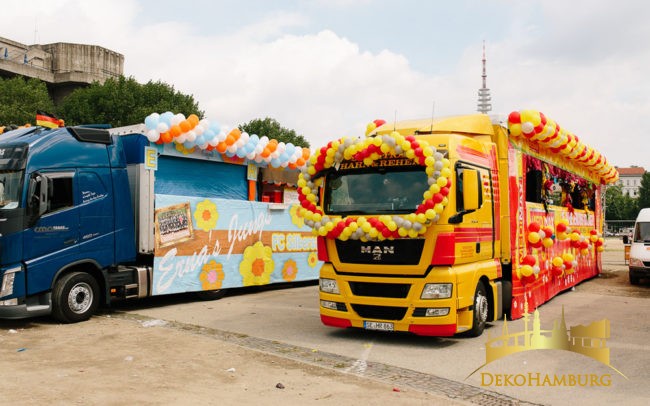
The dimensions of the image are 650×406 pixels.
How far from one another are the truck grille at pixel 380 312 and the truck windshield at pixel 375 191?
52.8 inches

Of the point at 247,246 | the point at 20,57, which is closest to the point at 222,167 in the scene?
the point at 247,246

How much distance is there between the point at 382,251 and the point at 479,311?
185cm

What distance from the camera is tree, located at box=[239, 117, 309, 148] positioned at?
167ft

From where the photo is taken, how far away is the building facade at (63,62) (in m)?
56.2

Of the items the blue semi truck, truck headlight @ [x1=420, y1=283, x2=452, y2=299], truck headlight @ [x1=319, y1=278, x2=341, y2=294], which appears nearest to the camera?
truck headlight @ [x1=420, y1=283, x2=452, y2=299]

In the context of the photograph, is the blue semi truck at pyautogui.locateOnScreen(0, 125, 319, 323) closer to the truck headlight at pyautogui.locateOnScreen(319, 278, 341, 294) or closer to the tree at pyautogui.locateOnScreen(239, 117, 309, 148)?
the truck headlight at pyautogui.locateOnScreen(319, 278, 341, 294)

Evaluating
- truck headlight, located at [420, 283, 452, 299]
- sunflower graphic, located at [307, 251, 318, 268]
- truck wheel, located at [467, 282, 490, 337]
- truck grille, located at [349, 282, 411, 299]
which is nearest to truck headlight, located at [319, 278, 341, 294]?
truck grille, located at [349, 282, 411, 299]

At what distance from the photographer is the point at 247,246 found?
1366cm

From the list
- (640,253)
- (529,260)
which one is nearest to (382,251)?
(529,260)

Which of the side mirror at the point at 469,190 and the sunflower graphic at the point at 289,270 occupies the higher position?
the side mirror at the point at 469,190

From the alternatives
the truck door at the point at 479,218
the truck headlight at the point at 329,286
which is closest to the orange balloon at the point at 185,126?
the truck headlight at the point at 329,286

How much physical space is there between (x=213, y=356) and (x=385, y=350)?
230cm

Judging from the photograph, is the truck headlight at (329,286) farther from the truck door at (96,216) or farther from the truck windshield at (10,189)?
the truck windshield at (10,189)

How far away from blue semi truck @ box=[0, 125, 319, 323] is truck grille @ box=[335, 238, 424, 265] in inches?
181
